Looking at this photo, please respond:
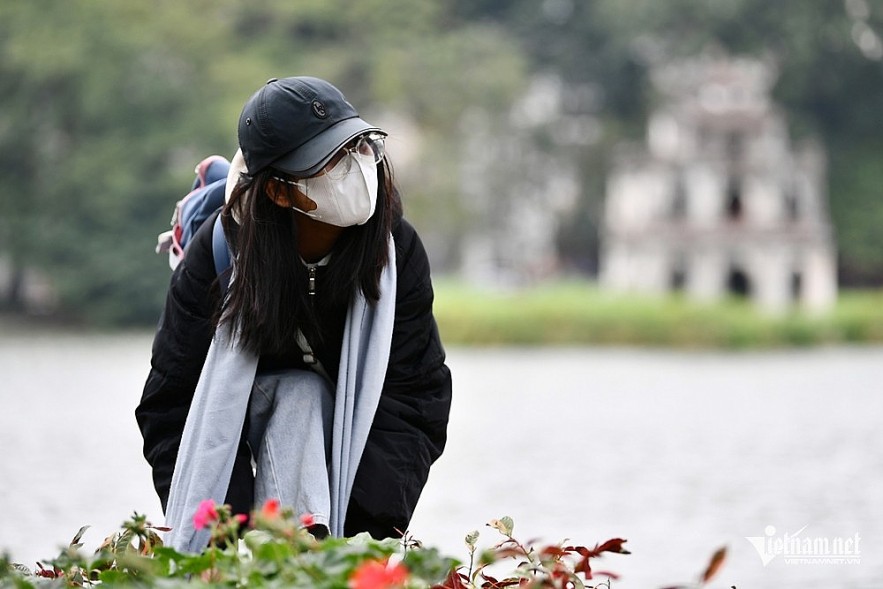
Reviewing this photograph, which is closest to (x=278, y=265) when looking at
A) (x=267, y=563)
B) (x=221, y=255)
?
(x=221, y=255)

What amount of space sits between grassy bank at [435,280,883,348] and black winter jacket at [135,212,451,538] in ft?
80.4

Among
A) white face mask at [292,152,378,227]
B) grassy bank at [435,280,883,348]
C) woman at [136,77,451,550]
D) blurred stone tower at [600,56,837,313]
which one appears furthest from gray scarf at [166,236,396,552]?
blurred stone tower at [600,56,837,313]

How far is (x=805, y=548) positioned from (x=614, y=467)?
137 inches

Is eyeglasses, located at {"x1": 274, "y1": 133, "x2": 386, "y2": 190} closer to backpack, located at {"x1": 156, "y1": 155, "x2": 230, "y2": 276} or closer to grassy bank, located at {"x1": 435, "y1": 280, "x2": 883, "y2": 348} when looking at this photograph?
backpack, located at {"x1": 156, "y1": 155, "x2": 230, "y2": 276}

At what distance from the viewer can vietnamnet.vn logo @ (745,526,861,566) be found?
6812 mm

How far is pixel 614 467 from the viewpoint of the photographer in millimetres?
10539

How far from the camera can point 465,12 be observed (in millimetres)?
45469

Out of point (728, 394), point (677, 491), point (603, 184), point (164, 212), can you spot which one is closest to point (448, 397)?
point (677, 491)

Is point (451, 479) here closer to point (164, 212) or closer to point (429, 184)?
point (164, 212)

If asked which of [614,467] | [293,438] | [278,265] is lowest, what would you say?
[614,467]

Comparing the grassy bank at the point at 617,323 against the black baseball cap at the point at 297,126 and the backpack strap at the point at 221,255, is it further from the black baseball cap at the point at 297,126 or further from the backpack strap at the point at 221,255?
the black baseball cap at the point at 297,126

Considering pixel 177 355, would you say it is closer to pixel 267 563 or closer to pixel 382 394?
pixel 382 394

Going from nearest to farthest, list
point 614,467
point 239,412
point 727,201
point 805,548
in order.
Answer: point 239,412, point 805,548, point 614,467, point 727,201

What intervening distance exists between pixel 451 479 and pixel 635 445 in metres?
2.69
